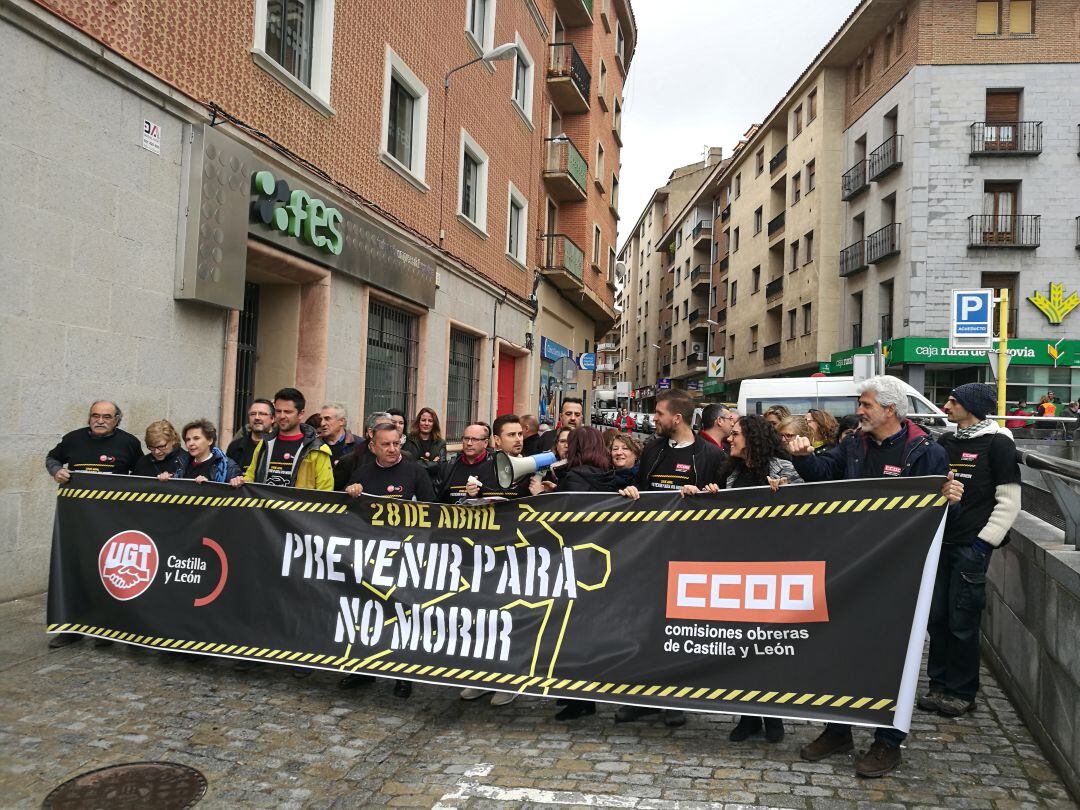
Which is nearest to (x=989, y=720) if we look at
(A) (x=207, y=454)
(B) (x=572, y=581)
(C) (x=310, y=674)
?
(B) (x=572, y=581)

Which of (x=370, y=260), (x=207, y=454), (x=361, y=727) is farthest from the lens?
(x=370, y=260)

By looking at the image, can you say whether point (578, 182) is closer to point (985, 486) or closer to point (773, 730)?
point (985, 486)

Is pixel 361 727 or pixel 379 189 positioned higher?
pixel 379 189

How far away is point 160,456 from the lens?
19.6ft

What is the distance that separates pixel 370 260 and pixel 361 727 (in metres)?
8.54

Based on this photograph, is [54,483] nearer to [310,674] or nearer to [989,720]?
[310,674]

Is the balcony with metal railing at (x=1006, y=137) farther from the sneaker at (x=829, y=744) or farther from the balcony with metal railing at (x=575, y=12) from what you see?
the sneaker at (x=829, y=744)

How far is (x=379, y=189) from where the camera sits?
12.4m

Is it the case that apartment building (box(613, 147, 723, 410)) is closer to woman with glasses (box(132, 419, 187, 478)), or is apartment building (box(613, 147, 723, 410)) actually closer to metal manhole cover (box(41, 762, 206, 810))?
woman with glasses (box(132, 419, 187, 478))

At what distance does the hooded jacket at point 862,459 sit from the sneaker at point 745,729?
4.77ft

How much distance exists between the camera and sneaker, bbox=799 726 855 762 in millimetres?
4031

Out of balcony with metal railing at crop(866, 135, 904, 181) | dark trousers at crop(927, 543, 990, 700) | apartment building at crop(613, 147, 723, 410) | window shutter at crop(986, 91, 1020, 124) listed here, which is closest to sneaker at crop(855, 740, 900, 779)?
dark trousers at crop(927, 543, 990, 700)

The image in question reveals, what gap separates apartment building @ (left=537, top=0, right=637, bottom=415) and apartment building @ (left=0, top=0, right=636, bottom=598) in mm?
2440

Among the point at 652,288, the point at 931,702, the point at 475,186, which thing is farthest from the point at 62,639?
the point at 652,288
